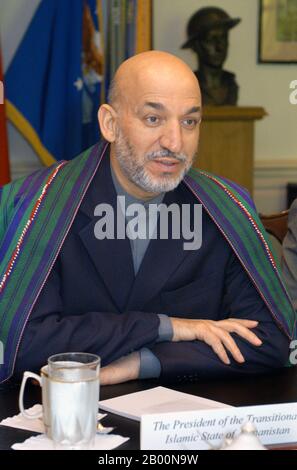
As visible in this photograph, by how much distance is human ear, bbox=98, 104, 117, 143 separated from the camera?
218 cm

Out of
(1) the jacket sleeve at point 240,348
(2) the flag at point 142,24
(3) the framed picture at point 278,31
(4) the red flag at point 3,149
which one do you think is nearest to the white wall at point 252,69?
(3) the framed picture at point 278,31

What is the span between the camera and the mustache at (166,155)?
2009 millimetres

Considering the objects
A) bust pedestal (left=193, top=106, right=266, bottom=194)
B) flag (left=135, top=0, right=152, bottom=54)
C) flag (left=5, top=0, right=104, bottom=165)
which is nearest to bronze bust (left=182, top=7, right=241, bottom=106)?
bust pedestal (left=193, top=106, right=266, bottom=194)

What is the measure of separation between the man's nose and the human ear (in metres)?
0.21

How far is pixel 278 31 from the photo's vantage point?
17.3 feet

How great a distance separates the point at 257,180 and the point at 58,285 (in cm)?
355

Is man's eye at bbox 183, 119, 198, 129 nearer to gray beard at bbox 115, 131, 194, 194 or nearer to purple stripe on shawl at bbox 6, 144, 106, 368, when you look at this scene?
gray beard at bbox 115, 131, 194, 194

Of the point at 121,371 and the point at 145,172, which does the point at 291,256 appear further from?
the point at 121,371

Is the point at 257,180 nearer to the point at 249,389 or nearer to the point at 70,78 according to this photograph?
the point at 70,78

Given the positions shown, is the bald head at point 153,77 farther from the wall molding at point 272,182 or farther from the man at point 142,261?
the wall molding at point 272,182

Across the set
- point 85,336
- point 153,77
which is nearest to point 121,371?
point 85,336
